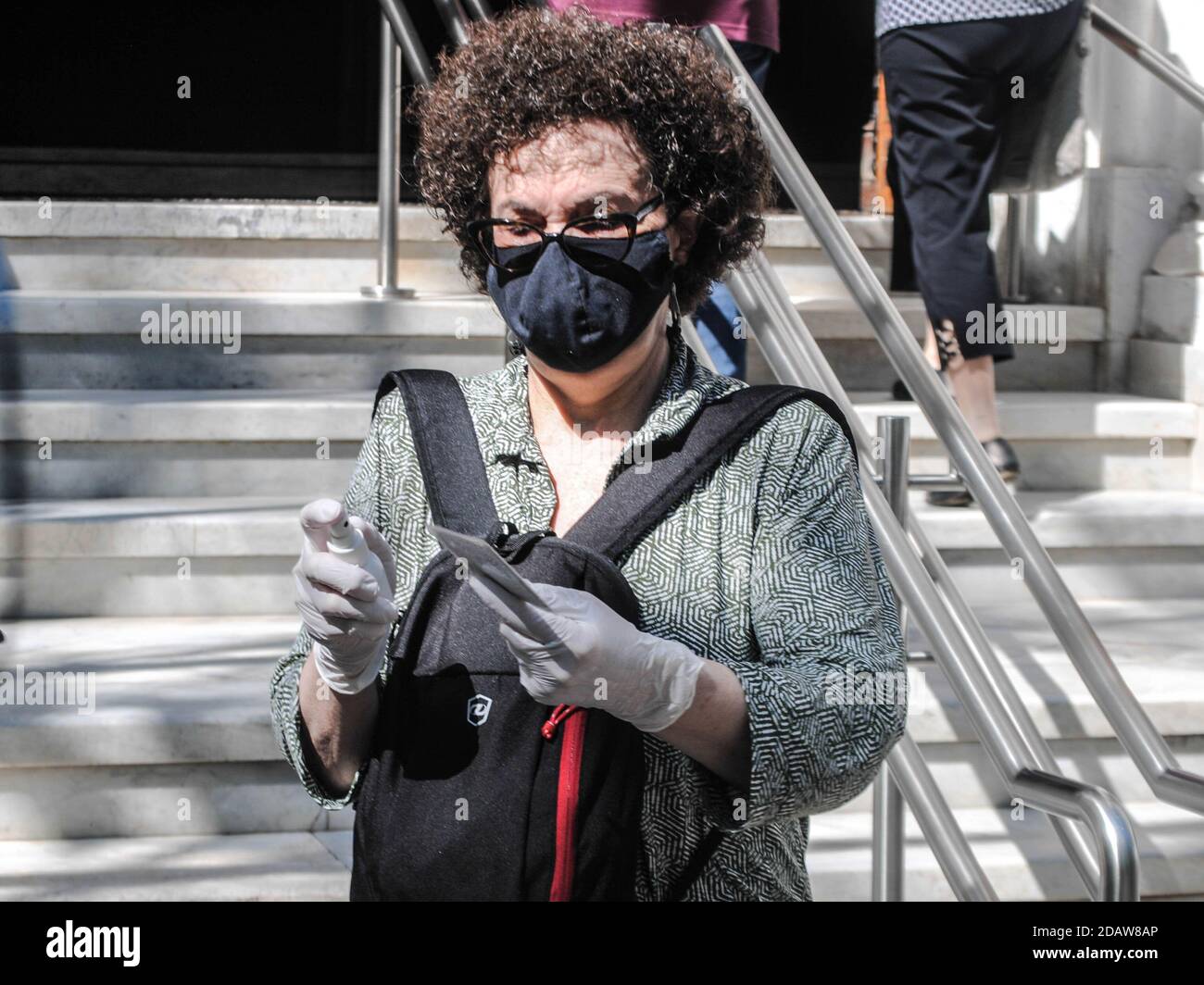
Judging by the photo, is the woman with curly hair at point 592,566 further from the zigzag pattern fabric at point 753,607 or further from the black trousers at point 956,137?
the black trousers at point 956,137

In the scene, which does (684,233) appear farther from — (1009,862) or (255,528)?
(255,528)

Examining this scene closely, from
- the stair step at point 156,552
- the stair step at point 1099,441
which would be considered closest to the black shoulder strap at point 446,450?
the stair step at point 156,552

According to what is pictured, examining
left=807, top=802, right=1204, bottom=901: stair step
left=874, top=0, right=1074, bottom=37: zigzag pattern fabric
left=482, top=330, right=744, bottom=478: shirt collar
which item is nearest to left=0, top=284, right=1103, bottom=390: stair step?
left=874, top=0, right=1074, bottom=37: zigzag pattern fabric

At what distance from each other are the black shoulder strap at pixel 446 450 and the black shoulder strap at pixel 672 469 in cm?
9

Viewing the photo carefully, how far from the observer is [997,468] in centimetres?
375

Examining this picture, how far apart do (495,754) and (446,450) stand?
0.31 m

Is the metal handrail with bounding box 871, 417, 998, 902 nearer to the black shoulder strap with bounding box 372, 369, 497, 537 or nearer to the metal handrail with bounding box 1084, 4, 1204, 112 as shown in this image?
the black shoulder strap with bounding box 372, 369, 497, 537

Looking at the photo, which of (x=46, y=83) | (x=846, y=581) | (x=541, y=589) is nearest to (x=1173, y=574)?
(x=846, y=581)

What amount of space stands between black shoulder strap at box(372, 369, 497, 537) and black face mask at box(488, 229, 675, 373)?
10cm

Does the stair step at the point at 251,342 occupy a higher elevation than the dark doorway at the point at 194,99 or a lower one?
lower

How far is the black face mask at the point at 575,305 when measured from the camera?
1.58 meters

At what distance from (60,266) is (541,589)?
367 centimetres

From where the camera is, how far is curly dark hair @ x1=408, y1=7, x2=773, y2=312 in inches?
62.7
